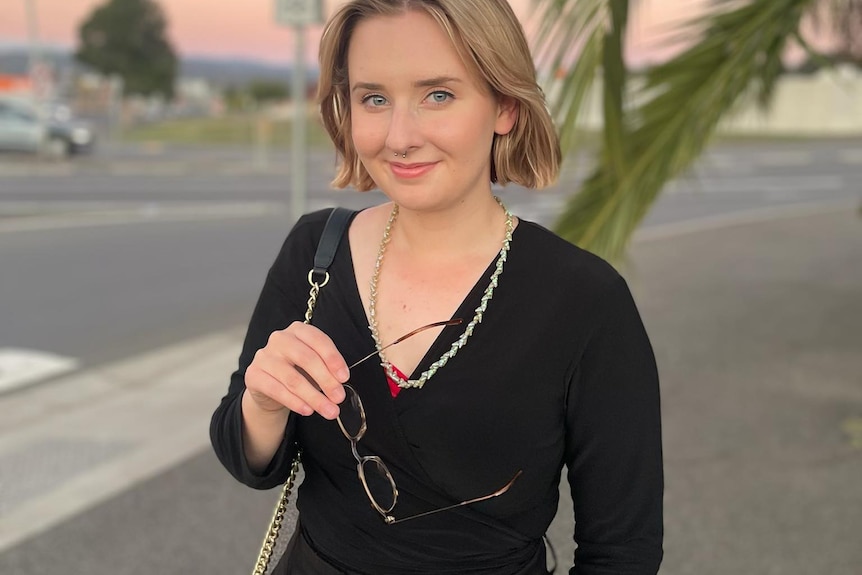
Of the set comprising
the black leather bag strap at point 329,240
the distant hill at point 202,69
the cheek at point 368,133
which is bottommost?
the distant hill at point 202,69

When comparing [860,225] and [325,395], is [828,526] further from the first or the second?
[860,225]

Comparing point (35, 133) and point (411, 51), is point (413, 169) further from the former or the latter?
point (35, 133)

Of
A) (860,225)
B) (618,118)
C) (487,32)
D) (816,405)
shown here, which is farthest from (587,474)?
(860,225)

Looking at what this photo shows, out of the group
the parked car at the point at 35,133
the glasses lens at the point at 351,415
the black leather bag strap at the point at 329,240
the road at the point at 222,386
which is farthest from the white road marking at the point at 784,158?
the glasses lens at the point at 351,415

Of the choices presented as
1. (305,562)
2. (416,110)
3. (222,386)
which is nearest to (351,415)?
(305,562)

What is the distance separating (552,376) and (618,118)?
76.6 inches

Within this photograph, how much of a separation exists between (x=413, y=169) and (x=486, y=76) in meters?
0.17

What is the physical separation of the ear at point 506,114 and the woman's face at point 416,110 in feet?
0.11

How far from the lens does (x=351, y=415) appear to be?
51.5 inches

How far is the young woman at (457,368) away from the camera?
4.35ft

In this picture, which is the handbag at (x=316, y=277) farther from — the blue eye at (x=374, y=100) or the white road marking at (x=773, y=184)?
the white road marking at (x=773, y=184)

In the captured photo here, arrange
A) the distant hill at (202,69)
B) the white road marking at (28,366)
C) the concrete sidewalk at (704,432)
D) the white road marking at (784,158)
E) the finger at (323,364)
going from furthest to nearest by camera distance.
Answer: the distant hill at (202,69)
the white road marking at (784,158)
the white road marking at (28,366)
the concrete sidewalk at (704,432)
the finger at (323,364)

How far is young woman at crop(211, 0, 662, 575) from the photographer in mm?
1327

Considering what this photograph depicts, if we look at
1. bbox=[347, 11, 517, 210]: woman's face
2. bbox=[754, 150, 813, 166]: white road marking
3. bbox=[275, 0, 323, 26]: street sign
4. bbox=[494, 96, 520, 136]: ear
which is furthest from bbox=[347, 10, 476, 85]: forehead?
bbox=[754, 150, 813, 166]: white road marking
